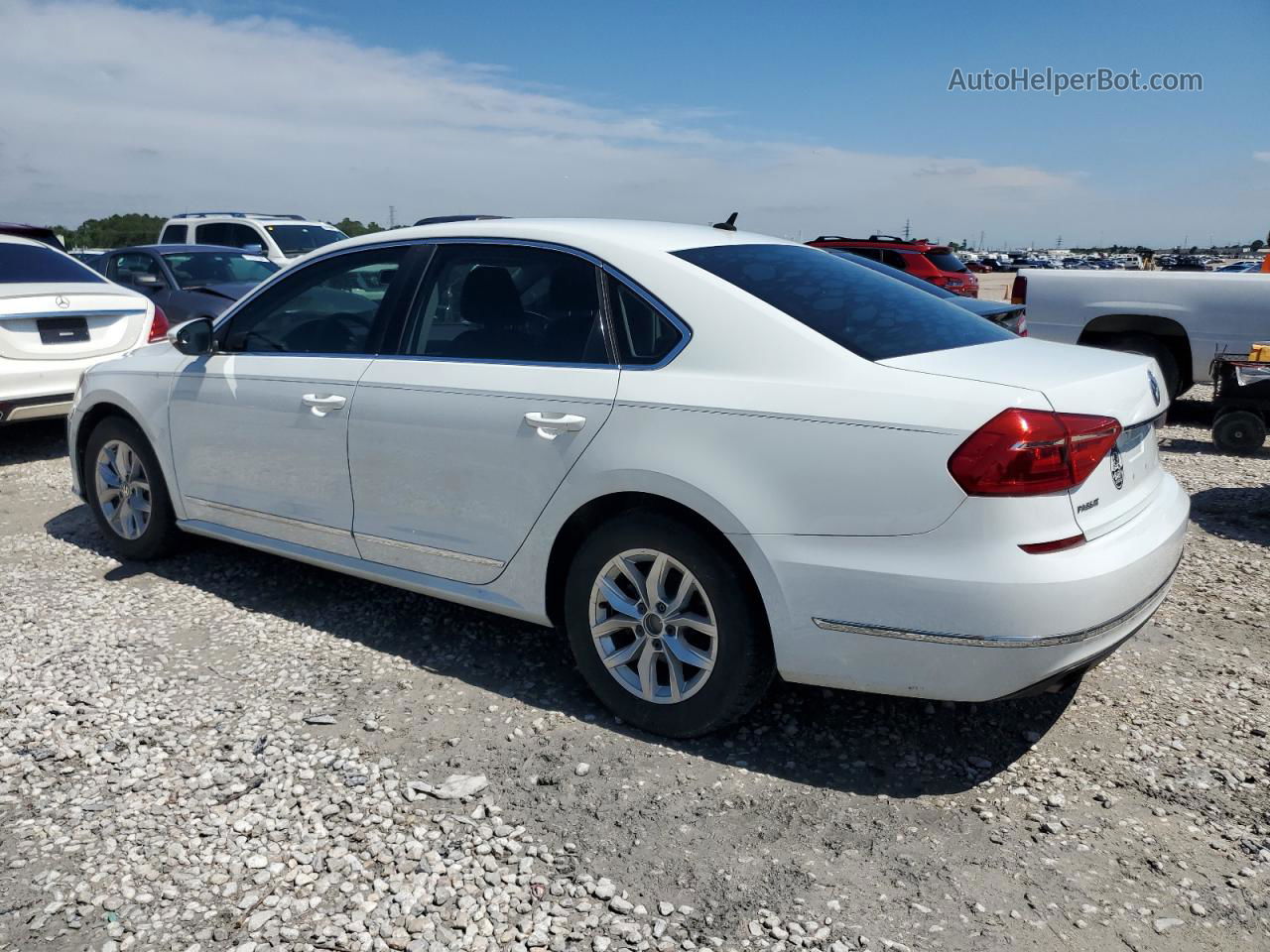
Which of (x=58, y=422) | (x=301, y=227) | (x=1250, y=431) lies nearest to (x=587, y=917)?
(x=1250, y=431)

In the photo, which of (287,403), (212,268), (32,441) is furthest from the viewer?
(212,268)

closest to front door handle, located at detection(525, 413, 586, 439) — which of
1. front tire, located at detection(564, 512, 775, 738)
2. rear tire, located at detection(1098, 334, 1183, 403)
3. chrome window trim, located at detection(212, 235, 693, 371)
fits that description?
chrome window trim, located at detection(212, 235, 693, 371)

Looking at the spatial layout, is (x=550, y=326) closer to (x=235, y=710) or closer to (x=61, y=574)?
(x=235, y=710)

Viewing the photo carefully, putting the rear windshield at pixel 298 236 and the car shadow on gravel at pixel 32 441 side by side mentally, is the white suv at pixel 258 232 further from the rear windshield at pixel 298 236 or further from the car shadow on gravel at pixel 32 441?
the car shadow on gravel at pixel 32 441

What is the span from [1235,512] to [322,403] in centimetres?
540

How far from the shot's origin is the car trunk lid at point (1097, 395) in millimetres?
2859

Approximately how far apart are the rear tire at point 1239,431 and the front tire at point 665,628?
6.66 m

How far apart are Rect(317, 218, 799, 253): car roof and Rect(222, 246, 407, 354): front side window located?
0.34 ft

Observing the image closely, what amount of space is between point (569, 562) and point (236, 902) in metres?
1.45

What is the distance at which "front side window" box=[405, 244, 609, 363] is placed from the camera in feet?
11.6

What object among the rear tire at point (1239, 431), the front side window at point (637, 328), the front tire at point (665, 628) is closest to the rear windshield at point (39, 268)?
the front side window at point (637, 328)

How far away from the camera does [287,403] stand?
420 cm

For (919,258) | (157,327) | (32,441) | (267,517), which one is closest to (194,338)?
(267,517)

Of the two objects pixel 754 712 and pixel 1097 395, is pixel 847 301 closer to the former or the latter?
pixel 1097 395
